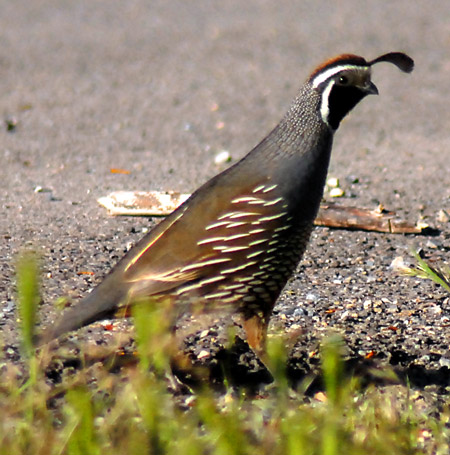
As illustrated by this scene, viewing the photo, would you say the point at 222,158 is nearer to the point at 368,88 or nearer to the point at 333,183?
the point at 333,183

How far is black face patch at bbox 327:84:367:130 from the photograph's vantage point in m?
A: 3.52

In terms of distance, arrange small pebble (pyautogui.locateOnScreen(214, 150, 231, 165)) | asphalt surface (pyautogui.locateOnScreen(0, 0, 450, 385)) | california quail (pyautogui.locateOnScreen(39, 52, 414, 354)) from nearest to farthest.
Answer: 1. california quail (pyautogui.locateOnScreen(39, 52, 414, 354))
2. asphalt surface (pyautogui.locateOnScreen(0, 0, 450, 385))
3. small pebble (pyautogui.locateOnScreen(214, 150, 231, 165))

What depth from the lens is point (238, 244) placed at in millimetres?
3266

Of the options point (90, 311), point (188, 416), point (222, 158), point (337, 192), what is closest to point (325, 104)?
point (90, 311)

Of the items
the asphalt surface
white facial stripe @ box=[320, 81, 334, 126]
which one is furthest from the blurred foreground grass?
white facial stripe @ box=[320, 81, 334, 126]

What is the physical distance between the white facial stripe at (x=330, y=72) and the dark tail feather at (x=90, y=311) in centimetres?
109

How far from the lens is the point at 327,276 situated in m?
4.33

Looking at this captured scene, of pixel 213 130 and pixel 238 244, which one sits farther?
pixel 213 130

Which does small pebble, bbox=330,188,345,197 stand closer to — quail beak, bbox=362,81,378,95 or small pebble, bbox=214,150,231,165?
small pebble, bbox=214,150,231,165

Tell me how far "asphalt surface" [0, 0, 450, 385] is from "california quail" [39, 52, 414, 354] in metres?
0.37

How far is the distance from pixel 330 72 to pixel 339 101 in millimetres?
116

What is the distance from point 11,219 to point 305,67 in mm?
5311

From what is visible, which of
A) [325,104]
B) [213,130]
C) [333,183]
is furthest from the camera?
[213,130]

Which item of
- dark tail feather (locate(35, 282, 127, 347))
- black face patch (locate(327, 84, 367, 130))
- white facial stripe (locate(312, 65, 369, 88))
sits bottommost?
dark tail feather (locate(35, 282, 127, 347))
